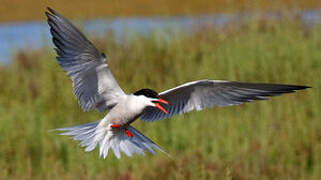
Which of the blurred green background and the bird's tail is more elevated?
the bird's tail

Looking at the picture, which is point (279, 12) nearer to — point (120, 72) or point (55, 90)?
point (120, 72)

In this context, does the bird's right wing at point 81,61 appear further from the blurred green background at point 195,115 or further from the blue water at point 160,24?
the blue water at point 160,24

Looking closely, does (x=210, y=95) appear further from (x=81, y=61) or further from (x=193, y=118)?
(x=193, y=118)

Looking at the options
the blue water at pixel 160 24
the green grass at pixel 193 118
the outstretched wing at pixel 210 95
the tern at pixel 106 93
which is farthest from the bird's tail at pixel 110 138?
the blue water at pixel 160 24

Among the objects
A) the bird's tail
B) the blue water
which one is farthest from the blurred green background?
the bird's tail

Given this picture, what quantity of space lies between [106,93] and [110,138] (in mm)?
235

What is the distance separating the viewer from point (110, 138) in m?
2.89

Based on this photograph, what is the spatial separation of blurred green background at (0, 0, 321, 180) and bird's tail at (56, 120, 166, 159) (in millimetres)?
272

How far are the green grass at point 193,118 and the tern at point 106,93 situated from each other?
0.42 metres

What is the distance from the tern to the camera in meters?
2.70

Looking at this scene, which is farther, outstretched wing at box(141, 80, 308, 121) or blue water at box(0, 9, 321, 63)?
blue water at box(0, 9, 321, 63)

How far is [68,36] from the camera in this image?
2742 mm

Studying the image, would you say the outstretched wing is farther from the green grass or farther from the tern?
the green grass

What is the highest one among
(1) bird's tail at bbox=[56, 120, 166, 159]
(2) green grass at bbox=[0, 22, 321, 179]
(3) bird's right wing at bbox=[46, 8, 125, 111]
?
(3) bird's right wing at bbox=[46, 8, 125, 111]
